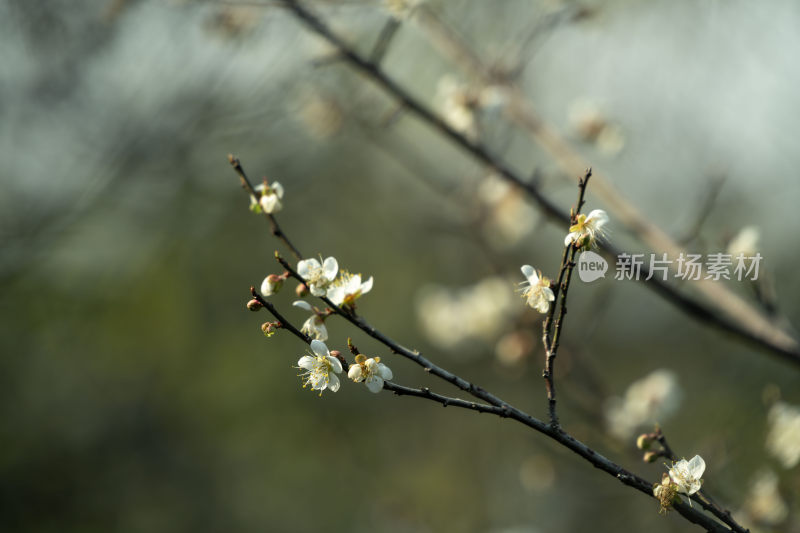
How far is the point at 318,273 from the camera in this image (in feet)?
4.58

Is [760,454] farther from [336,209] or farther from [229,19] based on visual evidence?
[336,209]


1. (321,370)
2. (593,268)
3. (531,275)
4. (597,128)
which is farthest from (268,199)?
(597,128)

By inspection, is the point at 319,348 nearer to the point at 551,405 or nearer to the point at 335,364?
the point at 335,364

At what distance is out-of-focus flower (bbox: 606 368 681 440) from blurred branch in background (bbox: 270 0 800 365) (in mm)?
580

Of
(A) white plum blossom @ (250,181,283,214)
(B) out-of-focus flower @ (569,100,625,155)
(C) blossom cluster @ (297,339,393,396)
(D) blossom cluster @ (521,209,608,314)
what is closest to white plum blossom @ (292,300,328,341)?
(C) blossom cluster @ (297,339,393,396)

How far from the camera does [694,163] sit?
3959 mm

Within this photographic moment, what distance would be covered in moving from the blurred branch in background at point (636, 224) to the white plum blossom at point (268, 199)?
3.26ft

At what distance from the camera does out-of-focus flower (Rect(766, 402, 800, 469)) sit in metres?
2.43

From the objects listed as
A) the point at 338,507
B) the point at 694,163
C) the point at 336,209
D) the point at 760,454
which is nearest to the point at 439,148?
the point at 694,163

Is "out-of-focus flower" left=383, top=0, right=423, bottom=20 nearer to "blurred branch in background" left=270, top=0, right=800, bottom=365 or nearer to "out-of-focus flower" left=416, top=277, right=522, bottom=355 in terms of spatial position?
"blurred branch in background" left=270, top=0, right=800, bottom=365

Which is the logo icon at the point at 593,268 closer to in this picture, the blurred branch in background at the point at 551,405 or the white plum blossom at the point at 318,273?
the blurred branch in background at the point at 551,405

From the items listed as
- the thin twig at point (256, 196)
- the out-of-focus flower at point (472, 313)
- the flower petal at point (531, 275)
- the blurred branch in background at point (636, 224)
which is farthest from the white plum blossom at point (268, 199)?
the out-of-focus flower at point (472, 313)

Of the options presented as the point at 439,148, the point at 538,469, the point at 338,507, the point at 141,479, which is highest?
the point at 439,148

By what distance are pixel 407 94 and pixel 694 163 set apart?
2422 mm
